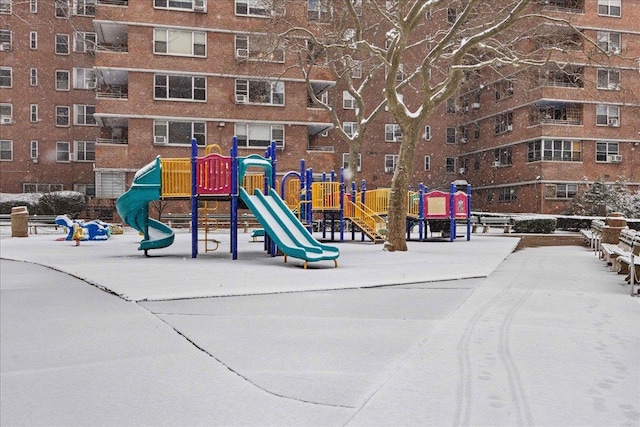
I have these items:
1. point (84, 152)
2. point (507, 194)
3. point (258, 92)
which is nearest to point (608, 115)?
point (507, 194)

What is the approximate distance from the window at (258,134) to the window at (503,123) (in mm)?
19984

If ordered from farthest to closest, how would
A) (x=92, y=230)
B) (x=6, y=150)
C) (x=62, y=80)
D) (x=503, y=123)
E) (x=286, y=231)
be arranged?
(x=503, y=123) → (x=62, y=80) → (x=6, y=150) → (x=92, y=230) → (x=286, y=231)

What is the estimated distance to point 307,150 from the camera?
42125mm

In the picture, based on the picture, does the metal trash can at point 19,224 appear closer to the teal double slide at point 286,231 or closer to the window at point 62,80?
the teal double slide at point 286,231

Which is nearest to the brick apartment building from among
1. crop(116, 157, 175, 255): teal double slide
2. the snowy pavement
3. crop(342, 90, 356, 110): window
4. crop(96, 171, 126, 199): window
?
crop(96, 171, 126, 199): window

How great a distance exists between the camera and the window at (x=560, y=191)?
148 feet

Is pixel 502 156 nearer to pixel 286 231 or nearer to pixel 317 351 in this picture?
pixel 286 231

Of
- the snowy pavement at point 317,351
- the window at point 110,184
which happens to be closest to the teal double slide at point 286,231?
the snowy pavement at point 317,351

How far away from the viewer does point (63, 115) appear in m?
49.4

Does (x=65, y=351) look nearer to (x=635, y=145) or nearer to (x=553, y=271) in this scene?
(x=553, y=271)

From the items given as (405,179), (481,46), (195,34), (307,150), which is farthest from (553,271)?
(195,34)

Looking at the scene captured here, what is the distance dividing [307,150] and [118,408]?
38019mm

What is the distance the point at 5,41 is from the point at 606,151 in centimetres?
4749

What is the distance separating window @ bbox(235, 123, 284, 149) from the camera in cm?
4112
